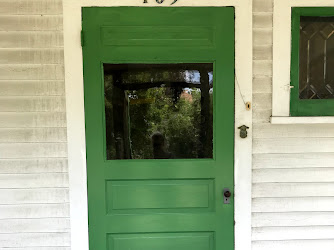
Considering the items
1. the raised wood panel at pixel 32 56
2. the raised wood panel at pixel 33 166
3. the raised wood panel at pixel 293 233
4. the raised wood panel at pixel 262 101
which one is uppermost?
the raised wood panel at pixel 32 56

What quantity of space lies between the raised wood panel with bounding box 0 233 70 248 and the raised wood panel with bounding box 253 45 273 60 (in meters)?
1.74

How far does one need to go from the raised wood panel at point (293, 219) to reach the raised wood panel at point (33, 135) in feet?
4.66

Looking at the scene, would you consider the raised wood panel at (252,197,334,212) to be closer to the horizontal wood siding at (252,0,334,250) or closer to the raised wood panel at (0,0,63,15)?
the horizontal wood siding at (252,0,334,250)

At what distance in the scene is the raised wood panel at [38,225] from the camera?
202cm

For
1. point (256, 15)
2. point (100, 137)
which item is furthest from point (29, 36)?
point (256, 15)

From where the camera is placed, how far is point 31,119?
1.98 metres

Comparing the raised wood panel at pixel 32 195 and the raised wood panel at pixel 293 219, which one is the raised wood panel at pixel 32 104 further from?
the raised wood panel at pixel 293 219

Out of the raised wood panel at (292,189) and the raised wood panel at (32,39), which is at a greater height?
the raised wood panel at (32,39)

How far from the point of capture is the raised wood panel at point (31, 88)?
77.2 inches

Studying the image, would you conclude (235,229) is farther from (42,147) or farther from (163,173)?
(42,147)

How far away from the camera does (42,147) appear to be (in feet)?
6.52

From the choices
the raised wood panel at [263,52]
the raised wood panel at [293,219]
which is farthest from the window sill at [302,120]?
the raised wood panel at [293,219]

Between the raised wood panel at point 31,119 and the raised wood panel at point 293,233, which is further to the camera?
the raised wood panel at point 293,233

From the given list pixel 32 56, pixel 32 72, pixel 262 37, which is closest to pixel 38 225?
pixel 32 72
